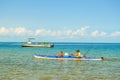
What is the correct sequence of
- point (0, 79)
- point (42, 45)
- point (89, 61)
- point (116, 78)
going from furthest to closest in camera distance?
point (42, 45) < point (89, 61) < point (116, 78) < point (0, 79)

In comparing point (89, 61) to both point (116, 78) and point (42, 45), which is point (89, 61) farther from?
point (42, 45)

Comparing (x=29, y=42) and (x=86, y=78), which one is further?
(x=29, y=42)

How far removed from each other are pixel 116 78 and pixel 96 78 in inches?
67.2

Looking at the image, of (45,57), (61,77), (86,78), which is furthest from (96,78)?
(45,57)

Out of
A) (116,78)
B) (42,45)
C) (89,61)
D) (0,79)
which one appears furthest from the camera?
(42,45)

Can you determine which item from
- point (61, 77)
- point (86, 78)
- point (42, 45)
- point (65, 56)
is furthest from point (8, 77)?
point (42, 45)

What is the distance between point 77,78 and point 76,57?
18035mm

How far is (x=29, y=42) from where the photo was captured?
117 metres

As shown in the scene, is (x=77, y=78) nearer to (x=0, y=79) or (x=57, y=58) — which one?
(x=0, y=79)

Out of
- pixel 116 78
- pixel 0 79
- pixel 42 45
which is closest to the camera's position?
pixel 0 79

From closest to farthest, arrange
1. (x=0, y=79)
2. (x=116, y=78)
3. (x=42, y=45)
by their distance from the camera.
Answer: (x=0, y=79) < (x=116, y=78) < (x=42, y=45)

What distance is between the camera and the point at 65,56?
43.6 meters

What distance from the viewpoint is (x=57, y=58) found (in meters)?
44.0

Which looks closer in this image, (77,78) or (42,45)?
(77,78)
